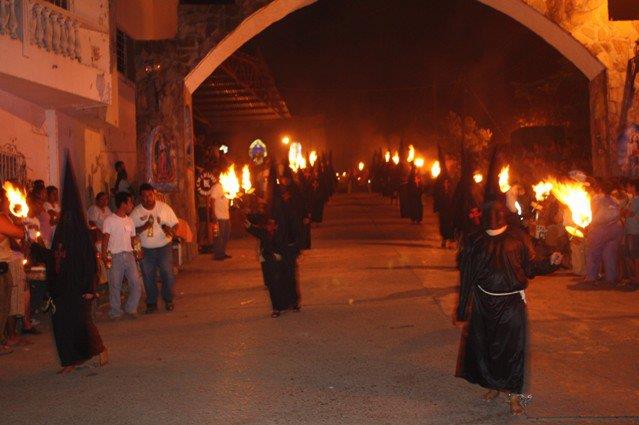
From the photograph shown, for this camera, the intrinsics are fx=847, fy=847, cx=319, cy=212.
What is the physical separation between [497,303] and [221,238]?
11650mm

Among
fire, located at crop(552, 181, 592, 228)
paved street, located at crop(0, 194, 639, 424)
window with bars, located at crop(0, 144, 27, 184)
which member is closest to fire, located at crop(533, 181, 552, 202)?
fire, located at crop(552, 181, 592, 228)

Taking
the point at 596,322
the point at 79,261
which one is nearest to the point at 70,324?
the point at 79,261

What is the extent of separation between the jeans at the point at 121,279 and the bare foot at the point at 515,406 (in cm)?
619

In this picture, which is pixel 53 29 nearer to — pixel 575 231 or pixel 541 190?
pixel 575 231

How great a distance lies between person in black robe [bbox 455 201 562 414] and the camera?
631 cm

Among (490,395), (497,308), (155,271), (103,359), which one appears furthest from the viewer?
(155,271)

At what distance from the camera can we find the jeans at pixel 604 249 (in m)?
12.8

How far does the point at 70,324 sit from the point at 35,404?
3.77 feet

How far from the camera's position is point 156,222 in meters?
11.5

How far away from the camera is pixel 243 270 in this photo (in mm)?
15891

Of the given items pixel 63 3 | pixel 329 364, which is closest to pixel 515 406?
pixel 329 364

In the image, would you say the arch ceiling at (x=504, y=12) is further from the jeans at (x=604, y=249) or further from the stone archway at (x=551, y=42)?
the jeans at (x=604, y=249)

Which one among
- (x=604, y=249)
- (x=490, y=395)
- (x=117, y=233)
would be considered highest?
(x=117, y=233)

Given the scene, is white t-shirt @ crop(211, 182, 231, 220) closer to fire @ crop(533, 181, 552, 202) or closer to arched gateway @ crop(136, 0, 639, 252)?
arched gateway @ crop(136, 0, 639, 252)
